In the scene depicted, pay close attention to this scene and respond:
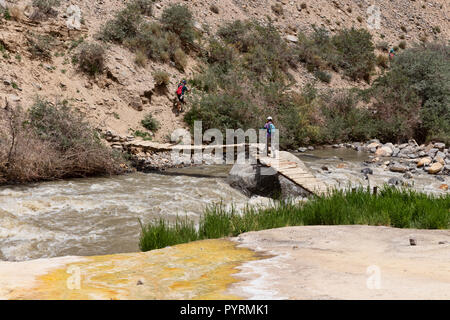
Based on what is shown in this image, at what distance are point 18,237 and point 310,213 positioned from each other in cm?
453

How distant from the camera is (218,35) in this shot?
907 inches

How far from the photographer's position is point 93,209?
8094 millimetres

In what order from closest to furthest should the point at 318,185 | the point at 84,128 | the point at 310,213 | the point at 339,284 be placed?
1. the point at 339,284
2. the point at 310,213
3. the point at 318,185
4. the point at 84,128

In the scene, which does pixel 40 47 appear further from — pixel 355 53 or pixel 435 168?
pixel 355 53

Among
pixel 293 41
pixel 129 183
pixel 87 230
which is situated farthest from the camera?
pixel 293 41

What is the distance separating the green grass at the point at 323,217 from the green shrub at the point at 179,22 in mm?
16147

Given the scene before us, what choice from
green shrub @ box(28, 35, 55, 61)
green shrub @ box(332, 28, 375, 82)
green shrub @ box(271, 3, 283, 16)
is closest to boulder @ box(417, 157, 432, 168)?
green shrub @ box(28, 35, 55, 61)

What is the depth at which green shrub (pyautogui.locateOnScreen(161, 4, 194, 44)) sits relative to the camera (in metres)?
20.2

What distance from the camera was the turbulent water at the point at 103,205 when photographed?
20.1 feet

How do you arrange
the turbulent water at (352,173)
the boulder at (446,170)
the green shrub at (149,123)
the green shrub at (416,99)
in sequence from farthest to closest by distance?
1. the green shrub at (416,99)
2. the green shrub at (149,123)
3. the boulder at (446,170)
4. the turbulent water at (352,173)

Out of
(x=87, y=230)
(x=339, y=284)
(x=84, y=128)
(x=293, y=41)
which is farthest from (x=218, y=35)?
(x=339, y=284)

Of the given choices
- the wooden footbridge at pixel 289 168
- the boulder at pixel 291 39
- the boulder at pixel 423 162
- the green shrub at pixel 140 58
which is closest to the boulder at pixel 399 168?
the boulder at pixel 423 162

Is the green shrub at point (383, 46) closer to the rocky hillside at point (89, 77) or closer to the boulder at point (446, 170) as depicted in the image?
the rocky hillside at point (89, 77)
